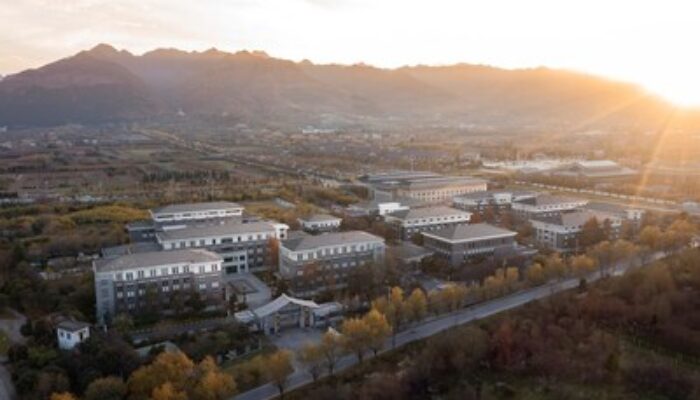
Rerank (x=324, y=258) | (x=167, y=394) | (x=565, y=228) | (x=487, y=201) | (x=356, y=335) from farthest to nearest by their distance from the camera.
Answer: (x=487, y=201) → (x=565, y=228) → (x=324, y=258) → (x=356, y=335) → (x=167, y=394)

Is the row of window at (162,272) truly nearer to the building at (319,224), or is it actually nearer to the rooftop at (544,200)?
the building at (319,224)

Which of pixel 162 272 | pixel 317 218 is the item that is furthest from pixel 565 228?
pixel 162 272

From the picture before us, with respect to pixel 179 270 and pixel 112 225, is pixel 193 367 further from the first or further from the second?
pixel 112 225

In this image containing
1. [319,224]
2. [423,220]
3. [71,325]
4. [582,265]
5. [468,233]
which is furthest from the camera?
[319,224]

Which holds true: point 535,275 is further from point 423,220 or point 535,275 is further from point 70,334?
point 70,334

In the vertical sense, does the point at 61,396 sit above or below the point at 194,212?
below

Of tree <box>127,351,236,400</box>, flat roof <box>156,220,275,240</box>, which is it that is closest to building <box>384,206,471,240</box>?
flat roof <box>156,220,275,240</box>

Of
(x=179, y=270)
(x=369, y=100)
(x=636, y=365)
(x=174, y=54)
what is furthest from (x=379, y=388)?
(x=174, y=54)

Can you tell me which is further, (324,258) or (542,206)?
(542,206)
